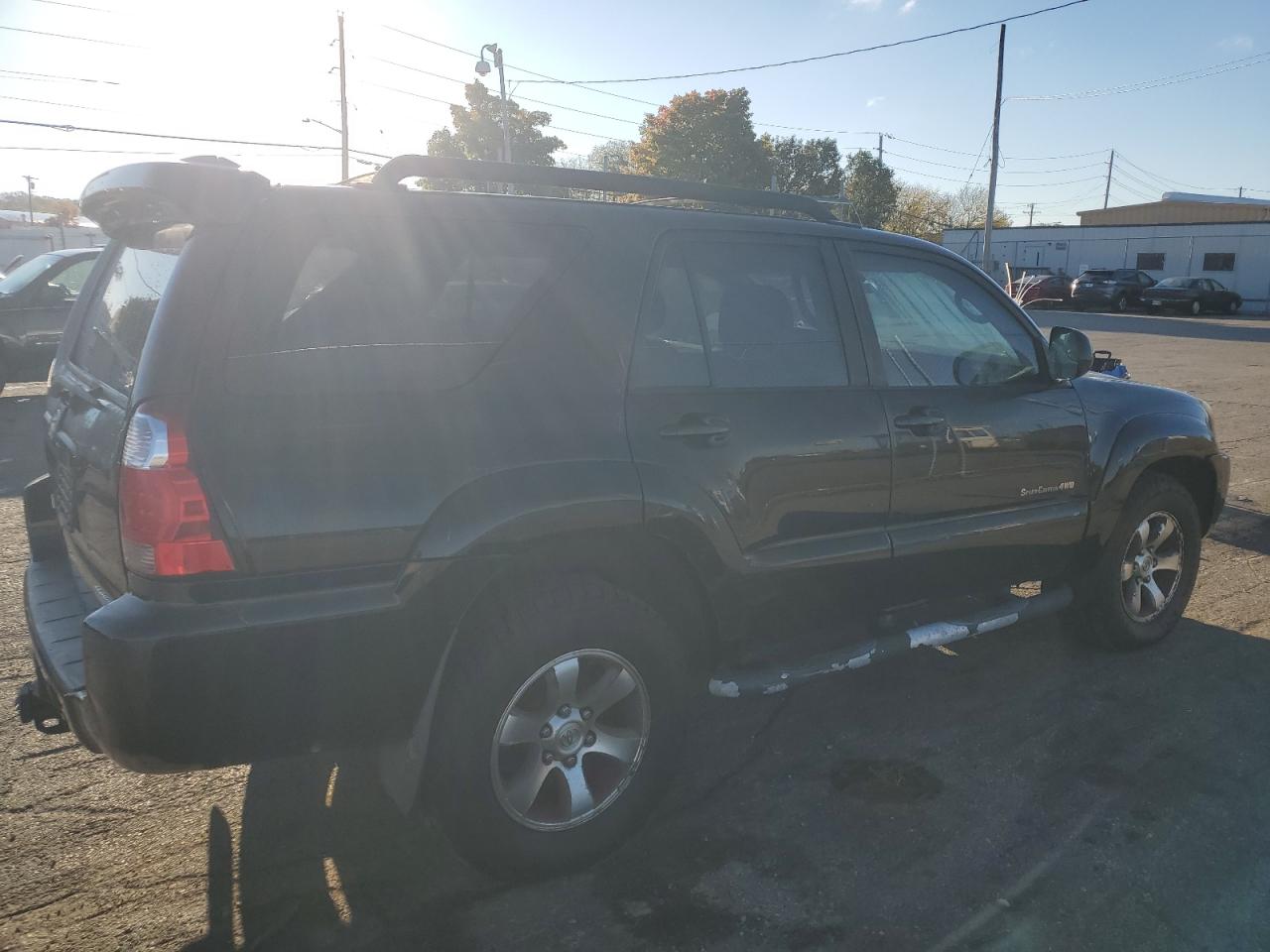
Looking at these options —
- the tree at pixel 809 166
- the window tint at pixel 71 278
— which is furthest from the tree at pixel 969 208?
the window tint at pixel 71 278

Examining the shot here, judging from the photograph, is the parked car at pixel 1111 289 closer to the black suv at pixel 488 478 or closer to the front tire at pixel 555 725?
the black suv at pixel 488 478

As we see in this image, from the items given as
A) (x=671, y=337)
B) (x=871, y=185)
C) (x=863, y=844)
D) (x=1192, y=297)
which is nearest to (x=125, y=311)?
(x=671, y=337)

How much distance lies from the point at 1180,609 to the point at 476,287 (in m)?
3.79

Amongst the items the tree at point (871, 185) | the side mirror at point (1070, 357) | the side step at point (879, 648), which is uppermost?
the tree at point (871, 185)

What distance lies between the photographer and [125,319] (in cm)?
270

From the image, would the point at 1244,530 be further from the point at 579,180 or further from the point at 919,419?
the point at 579,180

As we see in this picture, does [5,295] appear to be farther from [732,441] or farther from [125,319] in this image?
[732,441]

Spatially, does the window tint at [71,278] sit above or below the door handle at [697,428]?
above

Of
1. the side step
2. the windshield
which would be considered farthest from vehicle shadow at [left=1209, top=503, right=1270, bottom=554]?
the windshield

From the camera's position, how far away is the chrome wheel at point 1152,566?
14.1 feet

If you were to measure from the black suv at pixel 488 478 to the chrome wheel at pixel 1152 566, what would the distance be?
102 cm

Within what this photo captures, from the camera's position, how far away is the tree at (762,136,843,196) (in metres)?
55.0

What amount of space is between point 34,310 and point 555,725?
10.4m

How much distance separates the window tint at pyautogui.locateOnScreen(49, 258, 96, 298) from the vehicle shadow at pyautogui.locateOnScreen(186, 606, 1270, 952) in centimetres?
956
